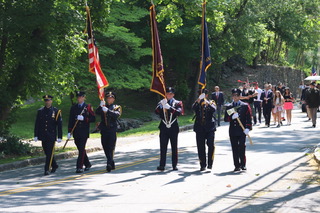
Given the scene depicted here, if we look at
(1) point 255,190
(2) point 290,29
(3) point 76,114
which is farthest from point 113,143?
(2) point 290,29

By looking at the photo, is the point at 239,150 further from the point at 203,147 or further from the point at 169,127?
the point at 169,127

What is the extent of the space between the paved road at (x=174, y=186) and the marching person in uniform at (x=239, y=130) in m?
0.38

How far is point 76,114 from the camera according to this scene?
13.7 metres

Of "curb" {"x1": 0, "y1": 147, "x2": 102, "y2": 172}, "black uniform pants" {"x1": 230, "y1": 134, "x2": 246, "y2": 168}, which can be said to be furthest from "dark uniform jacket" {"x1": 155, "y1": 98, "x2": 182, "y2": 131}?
"curb" {"x1": 0, "y1": 147, "x2": 102, "y2": 172}

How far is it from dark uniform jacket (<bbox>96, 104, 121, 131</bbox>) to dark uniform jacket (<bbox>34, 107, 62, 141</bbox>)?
116 centimetres

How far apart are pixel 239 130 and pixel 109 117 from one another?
10.3 ft

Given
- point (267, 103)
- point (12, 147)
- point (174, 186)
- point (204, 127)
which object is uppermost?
point (267, 103)

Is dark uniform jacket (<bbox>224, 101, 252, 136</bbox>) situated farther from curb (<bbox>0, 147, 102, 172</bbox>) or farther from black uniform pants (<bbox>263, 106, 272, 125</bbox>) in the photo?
black uniform pants (<bbox>263, 106, 272, 125</bbox>)

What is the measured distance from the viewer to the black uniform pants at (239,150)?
1288 cm

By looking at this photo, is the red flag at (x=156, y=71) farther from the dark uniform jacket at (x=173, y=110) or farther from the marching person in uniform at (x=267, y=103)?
the marching person in uniform at (x=267, y=103)

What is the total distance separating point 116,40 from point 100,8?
46.6ft

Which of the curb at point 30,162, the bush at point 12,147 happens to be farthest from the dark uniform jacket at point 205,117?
the bush at point 12,147

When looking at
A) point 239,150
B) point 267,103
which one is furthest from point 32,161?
point 267,103

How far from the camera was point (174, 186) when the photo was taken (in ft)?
35.6
